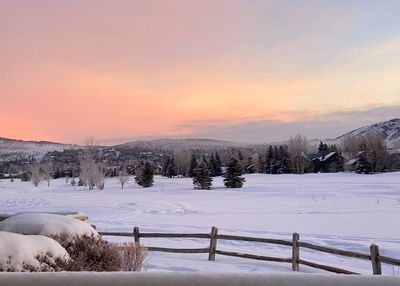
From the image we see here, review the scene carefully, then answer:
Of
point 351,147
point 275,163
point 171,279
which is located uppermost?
point 351,147

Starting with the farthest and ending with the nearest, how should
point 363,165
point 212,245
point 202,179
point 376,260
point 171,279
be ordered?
1. point 363,165
2. point 202,179
3. point 212,245
4. point 376,260
5. point 171,279

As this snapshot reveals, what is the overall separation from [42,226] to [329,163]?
105579 mm

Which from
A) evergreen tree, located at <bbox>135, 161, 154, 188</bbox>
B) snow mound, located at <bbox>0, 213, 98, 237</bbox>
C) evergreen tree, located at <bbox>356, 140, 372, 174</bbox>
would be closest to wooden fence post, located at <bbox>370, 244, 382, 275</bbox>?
snow mound, located at <bbox>0, 213, 98, 237</bbox>

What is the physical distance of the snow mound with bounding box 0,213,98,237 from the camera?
8.20 m

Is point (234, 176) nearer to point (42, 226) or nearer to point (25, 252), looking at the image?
point (42, 226)

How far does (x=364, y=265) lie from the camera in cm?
1436

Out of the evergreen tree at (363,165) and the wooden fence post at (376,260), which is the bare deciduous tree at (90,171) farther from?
the wooden fence post at (376,260)

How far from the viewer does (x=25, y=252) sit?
6.27 m

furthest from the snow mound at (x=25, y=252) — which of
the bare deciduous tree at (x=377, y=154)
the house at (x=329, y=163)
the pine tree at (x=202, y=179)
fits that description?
the house at (x=329, y=163)

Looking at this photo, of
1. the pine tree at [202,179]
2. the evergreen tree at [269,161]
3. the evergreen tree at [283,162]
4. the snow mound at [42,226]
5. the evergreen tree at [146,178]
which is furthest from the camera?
the evergreen tree at [269,161]

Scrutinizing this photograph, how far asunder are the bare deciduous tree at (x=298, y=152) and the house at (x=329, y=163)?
9.69 ft

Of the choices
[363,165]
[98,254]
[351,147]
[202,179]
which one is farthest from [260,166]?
[98,254]

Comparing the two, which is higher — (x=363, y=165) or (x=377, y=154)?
Answer: (x=377, y=154)

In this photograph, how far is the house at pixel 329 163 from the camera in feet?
353
